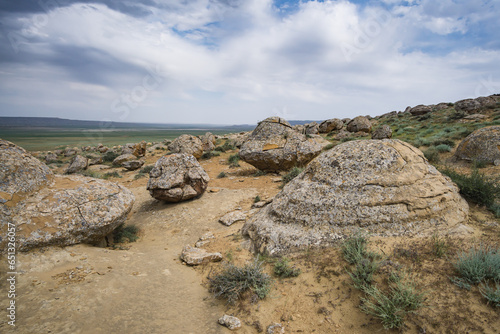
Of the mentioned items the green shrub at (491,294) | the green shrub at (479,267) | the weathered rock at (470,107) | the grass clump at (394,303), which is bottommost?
the grass clump at (394,303)

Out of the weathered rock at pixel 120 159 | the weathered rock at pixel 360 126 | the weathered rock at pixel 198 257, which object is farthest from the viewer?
the weathered rock at pixel 360 126

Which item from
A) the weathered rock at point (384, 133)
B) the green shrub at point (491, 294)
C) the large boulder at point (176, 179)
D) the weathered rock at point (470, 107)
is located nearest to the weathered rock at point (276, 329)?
the green shrub at point (491, 294)

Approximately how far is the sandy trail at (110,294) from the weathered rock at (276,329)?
71 centimetres

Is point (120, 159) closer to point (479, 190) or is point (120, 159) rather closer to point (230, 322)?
point (230, 322)

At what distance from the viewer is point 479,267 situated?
303cm

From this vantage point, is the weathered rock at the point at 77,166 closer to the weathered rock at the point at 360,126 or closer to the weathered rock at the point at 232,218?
the weathered rock at the point at 232,218

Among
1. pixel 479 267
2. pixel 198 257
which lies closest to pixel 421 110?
pixel 479 267

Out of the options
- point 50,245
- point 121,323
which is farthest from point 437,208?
point 50,245

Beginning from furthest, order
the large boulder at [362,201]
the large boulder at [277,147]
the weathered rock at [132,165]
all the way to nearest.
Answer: the weathered rock at [132,165] → the large boulder at [277,147] → the large boulder at [362,201]

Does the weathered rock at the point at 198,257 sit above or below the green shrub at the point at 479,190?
below

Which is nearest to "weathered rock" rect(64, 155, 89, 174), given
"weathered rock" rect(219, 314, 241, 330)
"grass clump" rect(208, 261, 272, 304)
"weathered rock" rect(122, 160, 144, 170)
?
"weathered rock" rect(122, 160, 144, 170)

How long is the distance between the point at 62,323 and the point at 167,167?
22.1 ft

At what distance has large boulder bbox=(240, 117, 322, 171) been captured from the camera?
12.2 metres

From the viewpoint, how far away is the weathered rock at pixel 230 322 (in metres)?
3.29
